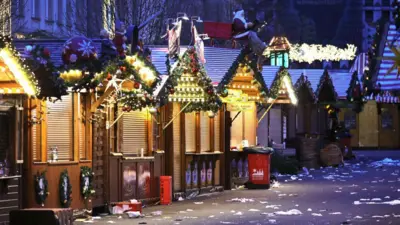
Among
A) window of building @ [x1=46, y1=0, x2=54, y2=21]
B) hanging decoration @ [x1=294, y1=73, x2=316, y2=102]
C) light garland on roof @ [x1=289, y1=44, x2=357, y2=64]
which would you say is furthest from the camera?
light garland on roof @ [x1=289, y1=44, x2=357, y2=64]

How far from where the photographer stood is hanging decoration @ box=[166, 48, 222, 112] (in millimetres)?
28250

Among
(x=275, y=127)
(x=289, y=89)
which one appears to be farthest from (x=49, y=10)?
(x=289, y=89)

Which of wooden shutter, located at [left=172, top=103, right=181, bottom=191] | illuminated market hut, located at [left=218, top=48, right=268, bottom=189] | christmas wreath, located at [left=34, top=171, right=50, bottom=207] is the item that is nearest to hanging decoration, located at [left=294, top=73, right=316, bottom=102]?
illuminated market hut, located at [left=218, top=48, right=268, bottom=189]

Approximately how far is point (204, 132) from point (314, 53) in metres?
32.1

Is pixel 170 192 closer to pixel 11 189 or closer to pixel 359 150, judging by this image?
pixel 11 189

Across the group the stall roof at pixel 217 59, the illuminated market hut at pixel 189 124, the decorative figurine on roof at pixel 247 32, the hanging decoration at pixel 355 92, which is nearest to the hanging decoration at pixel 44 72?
the illuminated market hut at pixel 189 124

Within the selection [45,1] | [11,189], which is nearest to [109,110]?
[11,189]

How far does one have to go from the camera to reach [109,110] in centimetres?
2486

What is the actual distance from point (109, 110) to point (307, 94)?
23686mm

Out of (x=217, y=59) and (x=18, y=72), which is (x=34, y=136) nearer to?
(x=18, y=72)

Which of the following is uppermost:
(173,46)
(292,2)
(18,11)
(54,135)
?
(292,2)

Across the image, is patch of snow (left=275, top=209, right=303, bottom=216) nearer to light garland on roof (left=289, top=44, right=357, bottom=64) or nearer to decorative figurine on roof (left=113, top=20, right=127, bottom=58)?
decorative figurine on roof (left=113, top=20, right=127, bottom=58)

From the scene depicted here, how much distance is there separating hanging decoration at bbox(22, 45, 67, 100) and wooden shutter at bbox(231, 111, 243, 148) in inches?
576

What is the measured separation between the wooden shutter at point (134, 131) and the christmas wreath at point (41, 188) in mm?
4161
